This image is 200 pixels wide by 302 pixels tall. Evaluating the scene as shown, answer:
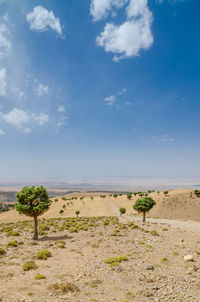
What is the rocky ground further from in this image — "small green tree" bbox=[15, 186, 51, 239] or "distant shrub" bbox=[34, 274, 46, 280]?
"small green tree" bbox=[15, 186, 51, 239]

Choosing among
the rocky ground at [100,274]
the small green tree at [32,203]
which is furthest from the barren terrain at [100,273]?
the small green tree at [32,203]

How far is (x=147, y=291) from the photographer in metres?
11.1

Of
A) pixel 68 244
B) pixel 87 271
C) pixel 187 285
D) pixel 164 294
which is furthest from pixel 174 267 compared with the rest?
pixel 68 244

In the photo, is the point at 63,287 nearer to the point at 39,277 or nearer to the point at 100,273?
the point at 39,277

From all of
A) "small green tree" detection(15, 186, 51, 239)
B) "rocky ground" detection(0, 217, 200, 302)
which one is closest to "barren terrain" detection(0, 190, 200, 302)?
"rocky ground" detection(0, 217, 200, 302)

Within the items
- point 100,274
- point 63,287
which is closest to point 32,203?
point 100,274

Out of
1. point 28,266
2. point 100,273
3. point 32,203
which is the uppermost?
point 32,203

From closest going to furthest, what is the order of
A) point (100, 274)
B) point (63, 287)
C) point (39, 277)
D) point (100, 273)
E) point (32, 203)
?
point (63, 287) < point (39, 277) < point (100, 274) < point (100, 273) < point (32, 203)

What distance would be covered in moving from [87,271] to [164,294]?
19.9ft

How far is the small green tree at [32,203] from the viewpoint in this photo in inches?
1004

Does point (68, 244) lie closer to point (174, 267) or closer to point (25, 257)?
point (25, 257)

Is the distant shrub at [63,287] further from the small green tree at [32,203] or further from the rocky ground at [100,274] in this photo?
the small green tree at [32,203]

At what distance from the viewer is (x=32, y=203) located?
2631cm

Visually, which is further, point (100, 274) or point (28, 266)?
point (28, 266)
